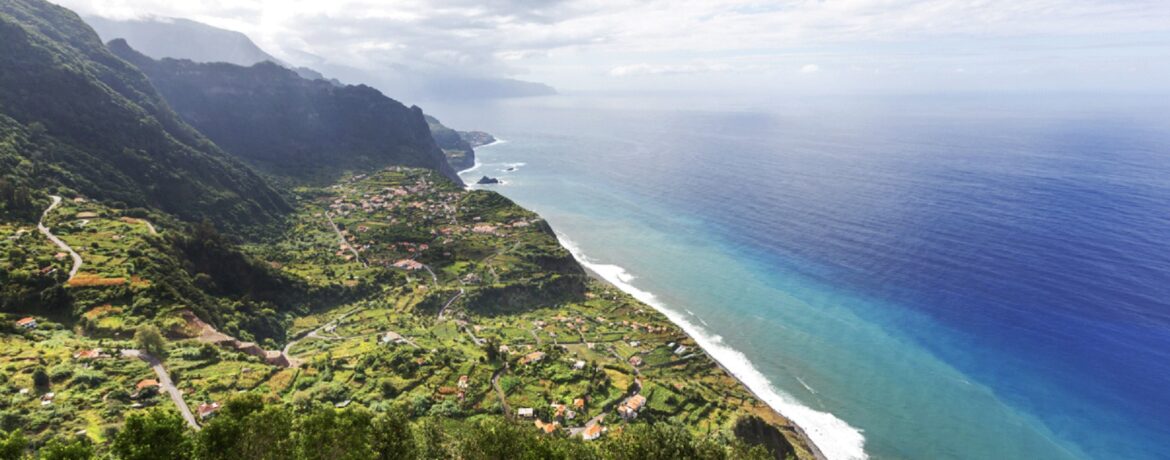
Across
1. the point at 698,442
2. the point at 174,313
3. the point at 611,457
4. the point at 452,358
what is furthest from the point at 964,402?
the point at 174,313

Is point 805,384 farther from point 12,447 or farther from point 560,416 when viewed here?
point 12,447

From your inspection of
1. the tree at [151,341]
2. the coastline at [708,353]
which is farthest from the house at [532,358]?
the tree at [151,341]

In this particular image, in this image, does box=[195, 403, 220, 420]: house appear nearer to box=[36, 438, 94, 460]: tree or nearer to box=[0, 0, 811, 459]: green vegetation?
box=[0, 0, 811, 459]: green vegetation

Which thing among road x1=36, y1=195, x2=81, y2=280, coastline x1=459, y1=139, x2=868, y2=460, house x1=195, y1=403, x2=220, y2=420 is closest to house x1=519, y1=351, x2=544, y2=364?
coastline x1=459, y1=139, x2=868, y2=460

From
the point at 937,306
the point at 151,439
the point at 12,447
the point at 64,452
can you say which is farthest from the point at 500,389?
the point at 937,306

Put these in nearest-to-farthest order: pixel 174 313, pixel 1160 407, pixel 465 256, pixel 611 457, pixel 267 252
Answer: pixel 611 457 → pixel 174 313 → pixel 1160 407 → pixel 267 252 → pixel 465 256

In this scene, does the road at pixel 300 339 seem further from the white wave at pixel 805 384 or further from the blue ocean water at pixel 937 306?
the white wave at pixel 805 384

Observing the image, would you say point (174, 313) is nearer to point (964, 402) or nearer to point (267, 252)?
point (267, 252)
